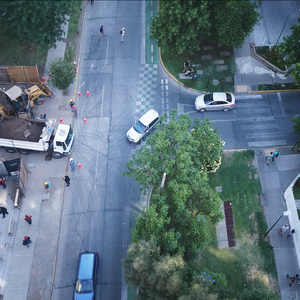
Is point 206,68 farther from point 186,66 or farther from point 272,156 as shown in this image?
point 272,156

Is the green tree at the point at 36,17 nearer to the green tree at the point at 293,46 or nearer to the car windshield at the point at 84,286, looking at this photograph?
the green tree at the point at 293,46

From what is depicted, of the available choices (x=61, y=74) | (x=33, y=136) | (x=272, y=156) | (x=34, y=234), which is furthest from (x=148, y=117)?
(x=34, y=234)

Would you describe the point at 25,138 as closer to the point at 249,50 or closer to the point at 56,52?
the point at 56,52

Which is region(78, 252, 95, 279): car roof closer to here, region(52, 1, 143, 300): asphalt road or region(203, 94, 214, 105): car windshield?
region(52, 1, 143, 300): asphalt road

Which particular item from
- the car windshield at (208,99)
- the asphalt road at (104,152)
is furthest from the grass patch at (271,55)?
the asphalt road at (104,152)

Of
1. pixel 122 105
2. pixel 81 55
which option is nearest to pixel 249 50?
pixel 122 105

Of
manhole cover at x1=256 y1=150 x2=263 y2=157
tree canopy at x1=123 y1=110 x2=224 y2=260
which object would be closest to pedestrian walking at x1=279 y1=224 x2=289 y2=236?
tree canopy at x1=123 y1=110 x2=224 y2=260
